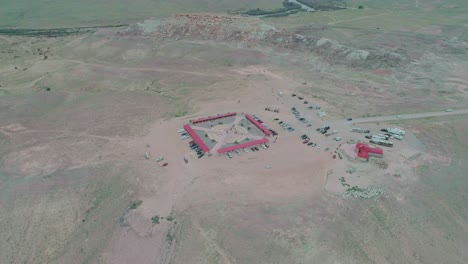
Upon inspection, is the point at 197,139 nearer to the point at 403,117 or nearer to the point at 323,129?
the point at 323,129

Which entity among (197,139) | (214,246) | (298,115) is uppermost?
(197,139)

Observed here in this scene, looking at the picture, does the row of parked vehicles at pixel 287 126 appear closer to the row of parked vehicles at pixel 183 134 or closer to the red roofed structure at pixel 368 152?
the red roofed structure at pixel 368 152

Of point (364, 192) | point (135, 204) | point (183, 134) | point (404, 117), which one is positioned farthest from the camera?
point (404, 117)

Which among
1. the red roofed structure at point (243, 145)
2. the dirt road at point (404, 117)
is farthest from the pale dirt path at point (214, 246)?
the dirt road at point (404, 117)

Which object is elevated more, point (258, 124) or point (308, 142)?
point (258, 124)

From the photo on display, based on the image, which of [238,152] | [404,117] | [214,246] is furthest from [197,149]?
[404,117]

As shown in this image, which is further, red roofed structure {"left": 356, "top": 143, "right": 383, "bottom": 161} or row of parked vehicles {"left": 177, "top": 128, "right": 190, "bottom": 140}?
row of parked vehicles {"left": 177, "top": 128, "right": 190, "bottom": 140}

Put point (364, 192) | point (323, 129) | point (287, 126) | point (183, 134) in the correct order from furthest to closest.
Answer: point (287, 126)
point (323, 129)
point (183, 134)
point (364, 192)

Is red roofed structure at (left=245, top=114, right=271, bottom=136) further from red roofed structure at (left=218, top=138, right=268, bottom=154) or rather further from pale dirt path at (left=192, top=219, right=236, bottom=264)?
pale dirt path at (left=192, top=219, right=236, bottom=264)

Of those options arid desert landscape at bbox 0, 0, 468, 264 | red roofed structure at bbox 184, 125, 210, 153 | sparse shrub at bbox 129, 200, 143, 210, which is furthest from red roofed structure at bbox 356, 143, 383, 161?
sparse shrub at bbox 129, 200, 143, 210
